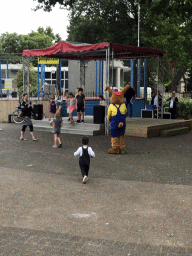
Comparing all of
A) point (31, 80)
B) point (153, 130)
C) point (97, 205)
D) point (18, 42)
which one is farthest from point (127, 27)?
point (18, 42)

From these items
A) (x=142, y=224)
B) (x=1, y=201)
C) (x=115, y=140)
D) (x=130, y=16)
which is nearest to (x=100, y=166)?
(x=115, y=140)

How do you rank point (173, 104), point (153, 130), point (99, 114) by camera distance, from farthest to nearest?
1. point (173, 104)
2. point (99, 114)
3. point (153, 130)

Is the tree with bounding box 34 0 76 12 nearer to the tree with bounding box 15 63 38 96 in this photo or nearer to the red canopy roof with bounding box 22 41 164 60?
the red canopy roof with bounding box 22 41 164 60

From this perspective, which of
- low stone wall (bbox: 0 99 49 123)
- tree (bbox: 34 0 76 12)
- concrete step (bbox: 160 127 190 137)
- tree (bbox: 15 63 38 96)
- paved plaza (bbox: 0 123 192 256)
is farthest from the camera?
tree (bbox: 15 63 38 96)

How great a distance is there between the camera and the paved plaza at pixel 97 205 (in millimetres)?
4367

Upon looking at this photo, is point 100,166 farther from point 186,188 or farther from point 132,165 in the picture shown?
point 186,188

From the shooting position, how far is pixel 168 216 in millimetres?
5359

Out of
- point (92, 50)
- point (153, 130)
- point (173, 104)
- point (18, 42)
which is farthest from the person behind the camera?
point (18, 42)

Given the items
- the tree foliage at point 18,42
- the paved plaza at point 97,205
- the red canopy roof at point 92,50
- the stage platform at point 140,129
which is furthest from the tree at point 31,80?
the paved plaza at point 97,205

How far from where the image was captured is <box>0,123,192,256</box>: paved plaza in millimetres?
4367

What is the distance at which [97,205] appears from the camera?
19.3ft

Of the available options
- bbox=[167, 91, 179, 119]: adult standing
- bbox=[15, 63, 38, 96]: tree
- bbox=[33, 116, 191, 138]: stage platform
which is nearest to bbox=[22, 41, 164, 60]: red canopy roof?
bbox=[167, 91, 179, 119]: adult standing

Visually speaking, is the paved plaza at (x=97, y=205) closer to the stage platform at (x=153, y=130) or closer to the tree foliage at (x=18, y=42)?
the stage platform at (x=153, y=130)

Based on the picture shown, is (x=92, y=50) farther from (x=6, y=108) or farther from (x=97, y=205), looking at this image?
(x=97, y=205)
